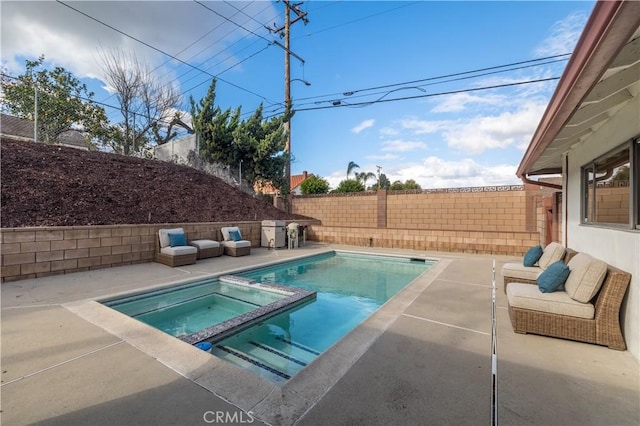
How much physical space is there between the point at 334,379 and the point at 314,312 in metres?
2.38

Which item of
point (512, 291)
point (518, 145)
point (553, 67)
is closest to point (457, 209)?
point (518, 145)

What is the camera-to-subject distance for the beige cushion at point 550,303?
2820 millimetres

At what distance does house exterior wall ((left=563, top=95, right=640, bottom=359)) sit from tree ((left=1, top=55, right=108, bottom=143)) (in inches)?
687

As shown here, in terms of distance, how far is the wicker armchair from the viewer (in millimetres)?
2666

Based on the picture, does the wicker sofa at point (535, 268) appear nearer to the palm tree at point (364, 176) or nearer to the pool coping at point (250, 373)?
the pool coping at point (250, 373)

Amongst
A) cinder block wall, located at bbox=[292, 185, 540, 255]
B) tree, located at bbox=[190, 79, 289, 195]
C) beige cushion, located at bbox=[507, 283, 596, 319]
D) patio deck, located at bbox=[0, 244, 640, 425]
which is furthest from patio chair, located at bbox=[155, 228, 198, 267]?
beige cushion, located at bbox=[507, 283, 596, 319]

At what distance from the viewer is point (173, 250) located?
6727mm

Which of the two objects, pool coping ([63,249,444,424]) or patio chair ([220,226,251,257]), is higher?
patio chair ([220,226,251,257])

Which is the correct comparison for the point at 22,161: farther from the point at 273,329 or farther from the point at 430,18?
the point at 430,18

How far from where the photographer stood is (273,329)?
3.84 meters

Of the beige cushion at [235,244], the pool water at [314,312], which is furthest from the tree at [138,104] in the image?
the pool water at [314,312]

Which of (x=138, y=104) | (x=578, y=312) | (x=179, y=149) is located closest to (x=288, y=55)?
(x=179, y=149)

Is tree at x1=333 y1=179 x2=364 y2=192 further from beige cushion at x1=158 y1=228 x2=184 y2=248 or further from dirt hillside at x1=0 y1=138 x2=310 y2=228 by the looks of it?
beige cushion at x1=158 y1=228 x2=184 y2=248

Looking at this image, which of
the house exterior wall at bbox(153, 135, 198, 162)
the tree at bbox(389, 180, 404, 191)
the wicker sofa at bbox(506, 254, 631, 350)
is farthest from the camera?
the tree at bbox(389, 180, 404, 191)
